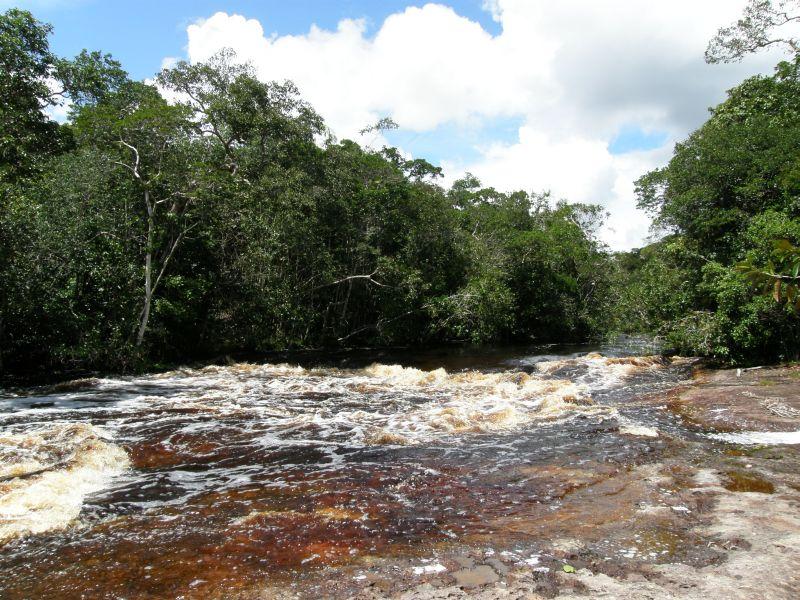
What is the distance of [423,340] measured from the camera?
26.4 meters

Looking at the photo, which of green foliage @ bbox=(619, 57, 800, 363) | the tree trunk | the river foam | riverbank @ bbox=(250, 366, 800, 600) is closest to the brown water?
the river foam

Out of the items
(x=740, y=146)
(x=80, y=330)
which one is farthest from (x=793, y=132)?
(x=80, y=330)

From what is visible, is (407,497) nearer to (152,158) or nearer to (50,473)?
(50,473)

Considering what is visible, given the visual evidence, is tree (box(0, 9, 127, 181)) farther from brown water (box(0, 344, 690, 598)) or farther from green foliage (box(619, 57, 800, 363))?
green foliage (box(619, 57, 800, 363))

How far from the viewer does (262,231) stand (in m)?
19.0

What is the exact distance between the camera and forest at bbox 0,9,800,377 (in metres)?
13.5

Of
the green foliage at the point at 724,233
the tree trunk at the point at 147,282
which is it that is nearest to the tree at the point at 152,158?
the tree trunk at the point at 147,282

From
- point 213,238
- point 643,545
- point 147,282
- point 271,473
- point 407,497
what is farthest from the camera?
point 213,238

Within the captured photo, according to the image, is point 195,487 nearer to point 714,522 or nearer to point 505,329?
point 714,522

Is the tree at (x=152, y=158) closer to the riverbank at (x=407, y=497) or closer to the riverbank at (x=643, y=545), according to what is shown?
the riverbank at (x=407, y=497)

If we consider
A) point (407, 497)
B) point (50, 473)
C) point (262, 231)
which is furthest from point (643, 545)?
point (262, 231)

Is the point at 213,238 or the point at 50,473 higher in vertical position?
the point at 213,238

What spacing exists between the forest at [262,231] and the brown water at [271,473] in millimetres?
3499

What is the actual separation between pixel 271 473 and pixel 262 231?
540 inches
